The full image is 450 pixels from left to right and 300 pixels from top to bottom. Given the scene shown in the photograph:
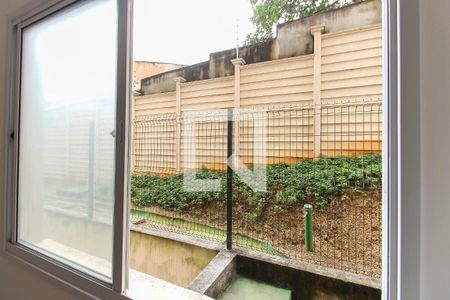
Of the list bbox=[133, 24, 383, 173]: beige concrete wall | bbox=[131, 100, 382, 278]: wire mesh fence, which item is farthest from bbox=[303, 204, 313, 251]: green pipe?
bbox=[133, 24, 383, 173]: beige concrete wall

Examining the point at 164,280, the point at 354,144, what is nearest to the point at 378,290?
the point at 354,144

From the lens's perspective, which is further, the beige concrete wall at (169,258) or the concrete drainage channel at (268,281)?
the beige concrete wall at (169,258)

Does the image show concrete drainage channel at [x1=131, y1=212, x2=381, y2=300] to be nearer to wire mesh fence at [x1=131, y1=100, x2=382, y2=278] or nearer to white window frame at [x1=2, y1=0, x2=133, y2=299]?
wire mesh fence at [x1=131, y1=100, x2=382, y2=278]

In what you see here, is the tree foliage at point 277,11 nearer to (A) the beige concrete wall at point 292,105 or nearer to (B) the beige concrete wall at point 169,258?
(A) the beige concrete wall at point 292,105

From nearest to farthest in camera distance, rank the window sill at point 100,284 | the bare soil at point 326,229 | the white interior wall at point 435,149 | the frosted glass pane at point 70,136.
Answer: the white interior wall at point 435,149 → the bare soil at point 326,229 → the window sill at point 100,284 → the frosted glass pane at point 70,136

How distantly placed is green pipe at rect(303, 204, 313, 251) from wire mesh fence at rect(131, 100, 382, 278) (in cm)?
1

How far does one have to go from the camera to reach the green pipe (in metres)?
1.11

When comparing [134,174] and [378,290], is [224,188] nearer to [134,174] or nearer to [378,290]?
[134,174]

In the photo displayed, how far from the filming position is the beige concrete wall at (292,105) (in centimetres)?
96

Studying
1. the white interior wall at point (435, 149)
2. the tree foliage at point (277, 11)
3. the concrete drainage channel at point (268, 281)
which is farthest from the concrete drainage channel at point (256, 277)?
the tree foliage at point (277, 11)

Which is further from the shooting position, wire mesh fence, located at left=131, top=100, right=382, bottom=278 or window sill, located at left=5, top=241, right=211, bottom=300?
window sill, located at left=5, top=241, right=211, bottom=300

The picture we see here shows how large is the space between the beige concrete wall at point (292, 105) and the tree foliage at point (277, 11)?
9 cm

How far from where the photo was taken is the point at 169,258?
4.95ft

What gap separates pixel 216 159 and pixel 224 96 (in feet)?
1.10
